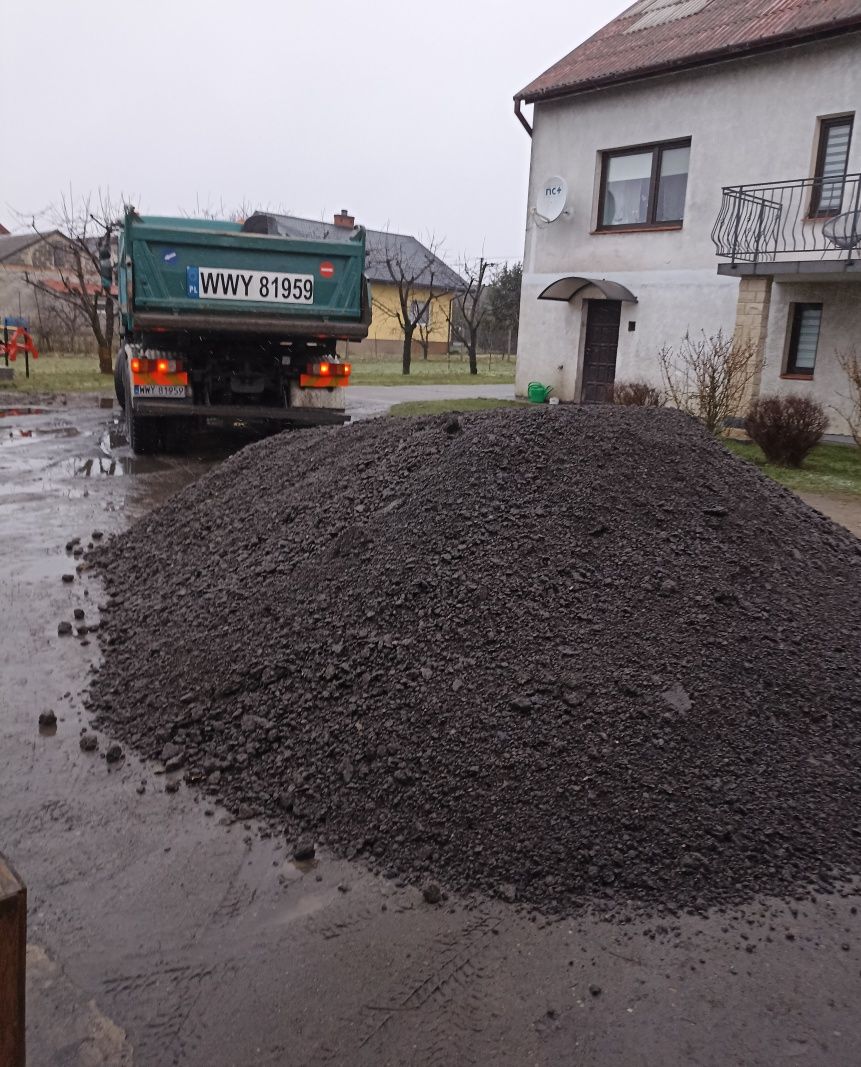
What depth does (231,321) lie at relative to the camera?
32.7 ft

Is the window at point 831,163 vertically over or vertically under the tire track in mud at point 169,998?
over

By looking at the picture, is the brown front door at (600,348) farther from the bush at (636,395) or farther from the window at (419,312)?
the window at (419,312)

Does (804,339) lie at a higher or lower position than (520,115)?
lower

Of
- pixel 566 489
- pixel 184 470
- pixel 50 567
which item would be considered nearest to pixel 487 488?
pixel 566 489

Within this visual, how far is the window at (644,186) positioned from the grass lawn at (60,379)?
1164 centimetres

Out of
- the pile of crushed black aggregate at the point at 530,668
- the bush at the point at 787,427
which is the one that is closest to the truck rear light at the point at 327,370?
the bush at the point at 787,427

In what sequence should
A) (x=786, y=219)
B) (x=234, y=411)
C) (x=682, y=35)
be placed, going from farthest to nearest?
(x=682, y=35) → (x=786, y=219) → (x=234, y=411)

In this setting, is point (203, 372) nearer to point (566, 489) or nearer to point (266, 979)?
point (566, 489)

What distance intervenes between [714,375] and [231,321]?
609 centimetres

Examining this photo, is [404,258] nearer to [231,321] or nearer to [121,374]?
[121,374]

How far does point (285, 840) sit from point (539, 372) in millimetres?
17022

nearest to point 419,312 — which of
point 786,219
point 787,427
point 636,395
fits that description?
point 786,219

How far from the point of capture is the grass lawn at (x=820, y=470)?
9602 mm

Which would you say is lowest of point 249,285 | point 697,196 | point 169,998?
point 169,998
